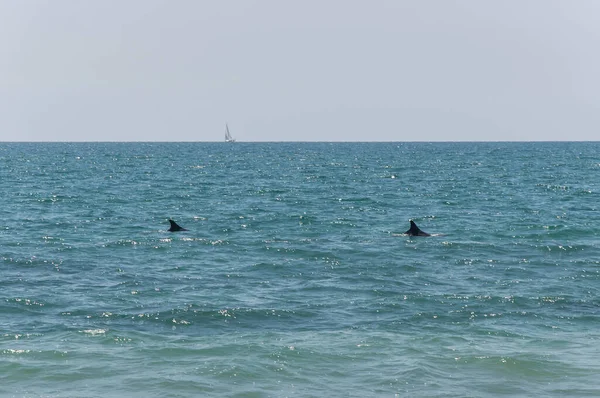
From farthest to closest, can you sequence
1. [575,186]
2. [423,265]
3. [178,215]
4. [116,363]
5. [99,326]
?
[575,186] → [178,215] → [423,265] → [99,326] → [116,363]

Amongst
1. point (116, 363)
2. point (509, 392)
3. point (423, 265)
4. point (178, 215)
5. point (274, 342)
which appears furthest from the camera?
point (178, 215)

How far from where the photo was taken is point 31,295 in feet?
73.5

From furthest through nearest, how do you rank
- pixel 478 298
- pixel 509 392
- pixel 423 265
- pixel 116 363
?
1. pixel 423 265
2. pixel 478 298
3. pixel 116 363
4. pixel 509 392

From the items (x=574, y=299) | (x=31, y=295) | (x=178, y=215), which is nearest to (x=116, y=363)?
(x=31, y=295)

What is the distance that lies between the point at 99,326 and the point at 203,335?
8.43ft

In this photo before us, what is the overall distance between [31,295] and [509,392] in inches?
538

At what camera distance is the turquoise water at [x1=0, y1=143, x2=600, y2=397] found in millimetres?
15406

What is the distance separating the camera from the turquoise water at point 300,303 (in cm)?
1541

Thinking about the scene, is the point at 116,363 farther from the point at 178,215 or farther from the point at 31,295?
the point at 178,215

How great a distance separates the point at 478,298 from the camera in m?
22.4

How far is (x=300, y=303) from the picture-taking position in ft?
71.5

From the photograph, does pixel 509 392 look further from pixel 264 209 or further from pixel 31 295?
pixel 264 209

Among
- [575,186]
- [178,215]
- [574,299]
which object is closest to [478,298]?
[574,299]

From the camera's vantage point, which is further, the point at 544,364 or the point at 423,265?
the point at 423,265
